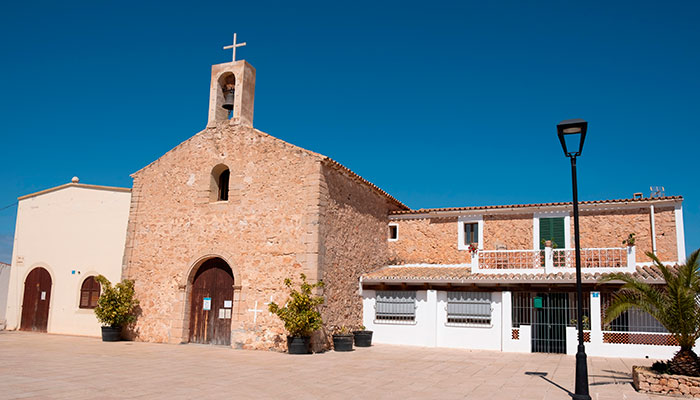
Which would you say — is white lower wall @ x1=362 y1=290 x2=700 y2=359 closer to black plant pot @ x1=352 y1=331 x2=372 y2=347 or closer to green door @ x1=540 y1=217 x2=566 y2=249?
black plant pot @ x1=352 y1=331 x2=372 y2=347

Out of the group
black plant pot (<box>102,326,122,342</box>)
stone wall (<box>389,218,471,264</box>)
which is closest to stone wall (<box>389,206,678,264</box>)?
stone wall (<box>389,218,471,264</box>)

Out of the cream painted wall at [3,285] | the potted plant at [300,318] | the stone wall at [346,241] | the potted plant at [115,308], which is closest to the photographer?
the potted plant at [300,318]

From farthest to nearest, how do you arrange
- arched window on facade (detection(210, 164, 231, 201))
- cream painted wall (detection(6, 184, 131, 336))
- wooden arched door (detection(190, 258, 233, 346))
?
cream painted wall (detection(6, 184, 131, 336)) → arched window on facade (detection(210, 164, 231, 201)) → wooden arched door (detection(190, 258, 233, 346))

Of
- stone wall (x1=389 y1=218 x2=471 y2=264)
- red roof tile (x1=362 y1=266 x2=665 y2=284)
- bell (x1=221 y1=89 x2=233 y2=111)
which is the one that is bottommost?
red roof tile (x1=362 y1=266 x2=665 y2=284)

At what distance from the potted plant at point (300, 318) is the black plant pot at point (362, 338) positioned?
8.24 feet

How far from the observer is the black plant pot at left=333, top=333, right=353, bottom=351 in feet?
50.8

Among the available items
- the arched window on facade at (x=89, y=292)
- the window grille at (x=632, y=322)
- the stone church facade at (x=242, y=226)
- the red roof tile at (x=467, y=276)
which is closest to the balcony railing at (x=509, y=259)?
the red roof tile at (x=467, y=276)

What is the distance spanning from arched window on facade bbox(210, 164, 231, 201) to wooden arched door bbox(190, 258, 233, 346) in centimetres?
209

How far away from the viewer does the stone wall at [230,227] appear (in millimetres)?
15461

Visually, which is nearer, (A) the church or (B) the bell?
(A) the church

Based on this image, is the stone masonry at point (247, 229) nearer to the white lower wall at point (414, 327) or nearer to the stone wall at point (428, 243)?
the white lower wall at point (414, 327)

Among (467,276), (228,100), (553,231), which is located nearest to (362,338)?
(467,276)

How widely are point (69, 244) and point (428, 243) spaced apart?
1301cm

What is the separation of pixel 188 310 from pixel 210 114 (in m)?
6.34
